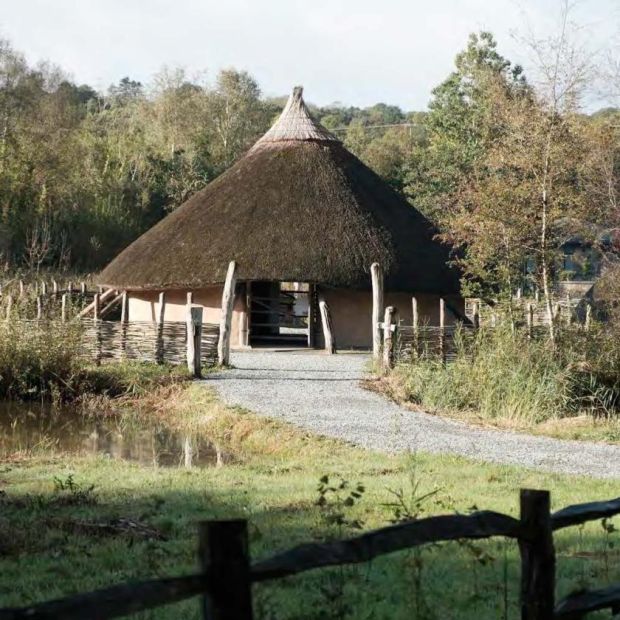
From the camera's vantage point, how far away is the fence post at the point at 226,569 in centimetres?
330

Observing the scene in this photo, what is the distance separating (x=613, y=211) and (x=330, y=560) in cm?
2145

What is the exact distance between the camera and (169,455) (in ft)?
43.2

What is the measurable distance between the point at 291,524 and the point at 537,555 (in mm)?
3427

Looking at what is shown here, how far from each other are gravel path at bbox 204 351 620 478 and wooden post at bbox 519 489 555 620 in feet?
21.4

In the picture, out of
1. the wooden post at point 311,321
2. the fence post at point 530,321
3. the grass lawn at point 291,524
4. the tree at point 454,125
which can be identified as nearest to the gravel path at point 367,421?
the grass lawn at point 291,524

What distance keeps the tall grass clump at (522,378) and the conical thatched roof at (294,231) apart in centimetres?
864

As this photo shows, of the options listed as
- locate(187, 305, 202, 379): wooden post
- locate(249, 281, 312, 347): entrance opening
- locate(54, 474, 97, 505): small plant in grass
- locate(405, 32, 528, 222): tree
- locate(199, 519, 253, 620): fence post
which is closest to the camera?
locate(199, 519, 253, 620): fence post

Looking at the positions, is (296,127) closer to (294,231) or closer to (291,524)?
(294,231)

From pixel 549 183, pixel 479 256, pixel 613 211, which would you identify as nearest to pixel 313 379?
pixel 479 256

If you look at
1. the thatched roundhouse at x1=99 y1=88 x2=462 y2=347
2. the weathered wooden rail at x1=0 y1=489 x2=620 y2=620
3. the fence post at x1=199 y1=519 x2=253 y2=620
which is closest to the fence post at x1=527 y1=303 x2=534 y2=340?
the thatched roundhouse at x1=99 y1=88 x2=462 y2=347

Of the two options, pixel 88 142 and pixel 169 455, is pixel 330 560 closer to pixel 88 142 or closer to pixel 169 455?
pixel 169 455

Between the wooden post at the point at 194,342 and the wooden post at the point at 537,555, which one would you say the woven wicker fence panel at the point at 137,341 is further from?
the wooden post at the point at 537,555

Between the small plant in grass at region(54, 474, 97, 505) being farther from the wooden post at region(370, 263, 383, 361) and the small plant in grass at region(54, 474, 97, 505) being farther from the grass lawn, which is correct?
the wooden post at region(370, 263, 383, 361)

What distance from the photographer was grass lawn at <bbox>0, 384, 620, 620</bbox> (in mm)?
5559
